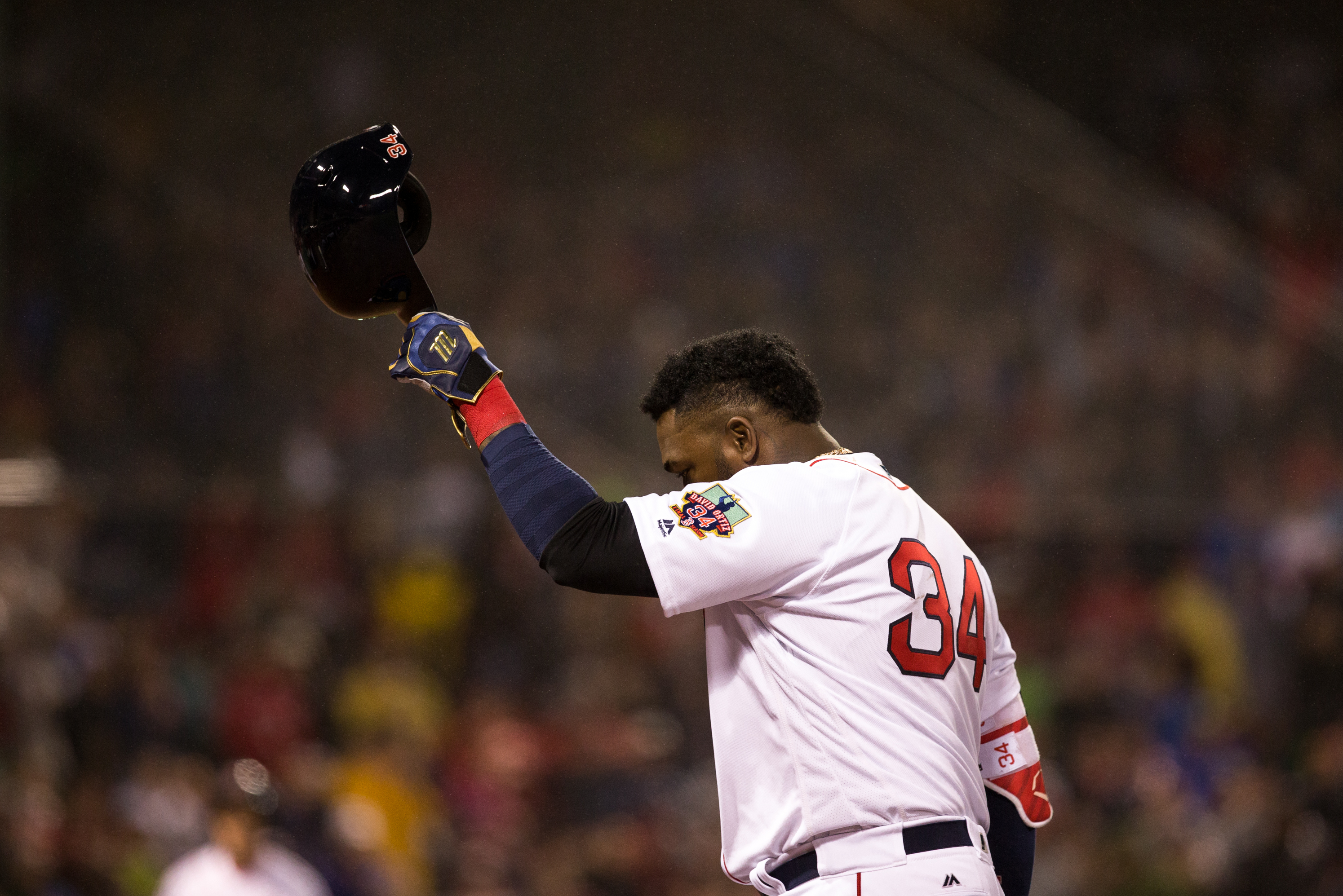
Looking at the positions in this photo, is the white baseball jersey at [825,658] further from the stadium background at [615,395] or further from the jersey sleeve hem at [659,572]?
the stadium background at [615,395]

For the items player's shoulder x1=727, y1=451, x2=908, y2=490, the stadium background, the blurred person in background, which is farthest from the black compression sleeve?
the stadium background

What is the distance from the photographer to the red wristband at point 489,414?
1.95 metres

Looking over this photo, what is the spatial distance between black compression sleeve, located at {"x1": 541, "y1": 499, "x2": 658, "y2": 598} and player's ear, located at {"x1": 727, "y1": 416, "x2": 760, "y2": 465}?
329 mm

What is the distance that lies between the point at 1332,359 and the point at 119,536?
6517 mm

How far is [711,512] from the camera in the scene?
185 centimetres

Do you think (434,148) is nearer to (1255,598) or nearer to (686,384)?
(1255,598)

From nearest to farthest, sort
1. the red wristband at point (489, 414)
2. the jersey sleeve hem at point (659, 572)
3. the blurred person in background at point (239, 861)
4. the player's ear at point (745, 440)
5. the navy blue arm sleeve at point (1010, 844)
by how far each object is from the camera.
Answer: the jersey sleeve hem at point (659, 572) → the red wristband at point (489, 414) → the player's ear at point (745, 440) → the navy blue arm sleeve at point (1010, 844) → the blurred person in background at point (239, 861)

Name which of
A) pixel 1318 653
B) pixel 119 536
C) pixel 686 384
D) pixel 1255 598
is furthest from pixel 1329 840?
pixel 119 536

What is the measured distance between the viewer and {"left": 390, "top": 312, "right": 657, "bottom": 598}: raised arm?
5.95ft

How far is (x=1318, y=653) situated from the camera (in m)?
5.82

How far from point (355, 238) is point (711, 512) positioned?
2.64ft

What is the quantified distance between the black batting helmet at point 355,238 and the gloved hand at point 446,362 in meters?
0.09

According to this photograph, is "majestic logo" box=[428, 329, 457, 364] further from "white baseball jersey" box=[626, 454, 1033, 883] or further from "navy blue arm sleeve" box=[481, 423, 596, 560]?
"white baseball jersey" box=[626, 454, 1033, 883]

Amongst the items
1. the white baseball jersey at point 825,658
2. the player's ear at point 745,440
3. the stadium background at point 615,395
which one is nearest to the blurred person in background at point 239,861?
the stadium background at point 615,395
